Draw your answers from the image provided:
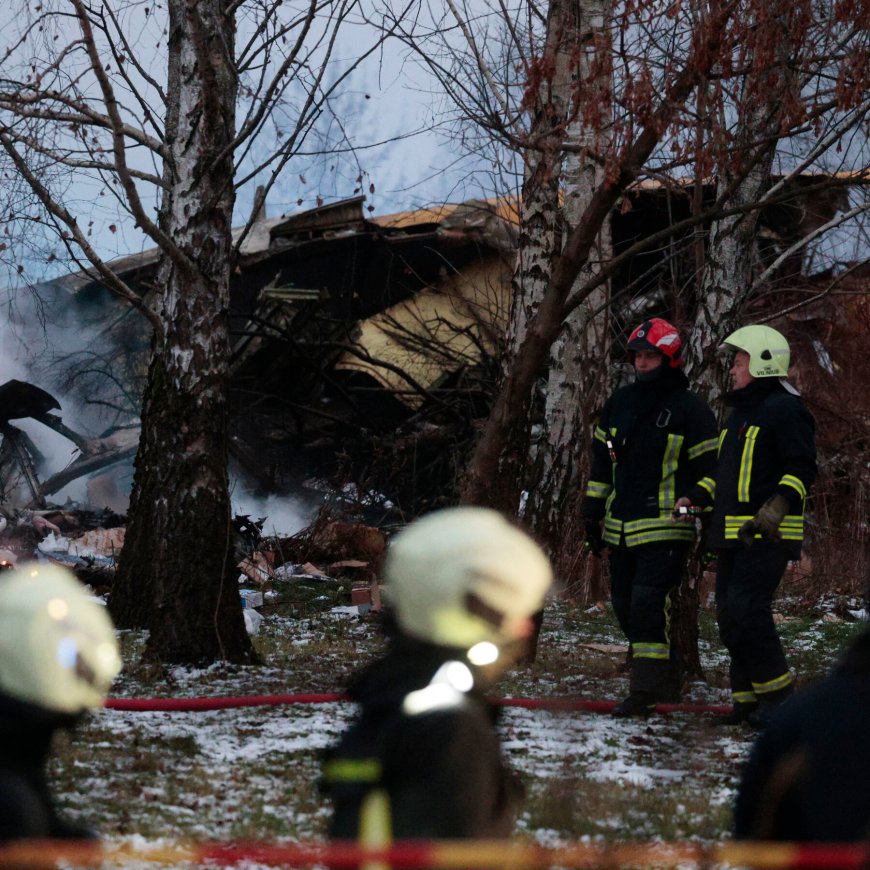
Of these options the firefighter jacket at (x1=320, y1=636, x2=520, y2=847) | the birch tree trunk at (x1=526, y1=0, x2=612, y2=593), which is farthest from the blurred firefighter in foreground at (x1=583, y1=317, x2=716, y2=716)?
the birch tree trunk at (x1=526, y1=0, x2=612, y2=593)

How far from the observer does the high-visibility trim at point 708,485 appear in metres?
5.79

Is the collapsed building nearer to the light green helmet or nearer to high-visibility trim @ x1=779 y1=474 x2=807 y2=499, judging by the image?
the light green helmet

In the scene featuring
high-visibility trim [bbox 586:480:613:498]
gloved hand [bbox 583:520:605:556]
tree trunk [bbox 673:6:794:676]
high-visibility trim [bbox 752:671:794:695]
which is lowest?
high-visibility trim [bbox 752:671:794:695]

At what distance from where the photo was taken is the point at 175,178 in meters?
6.77

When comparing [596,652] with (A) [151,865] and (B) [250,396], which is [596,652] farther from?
(B) [250,396]

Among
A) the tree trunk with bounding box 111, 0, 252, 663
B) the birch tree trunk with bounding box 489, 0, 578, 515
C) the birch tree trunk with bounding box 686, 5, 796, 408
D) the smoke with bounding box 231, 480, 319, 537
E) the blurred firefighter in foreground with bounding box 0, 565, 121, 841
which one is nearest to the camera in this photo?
the blurred firefighter in foreground with bounding box 0, 565, 121, 841

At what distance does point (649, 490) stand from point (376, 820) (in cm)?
400

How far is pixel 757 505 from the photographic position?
5676mm

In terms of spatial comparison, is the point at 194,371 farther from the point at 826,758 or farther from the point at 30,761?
the point at 826,758

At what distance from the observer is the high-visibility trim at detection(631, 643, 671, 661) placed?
5.64m

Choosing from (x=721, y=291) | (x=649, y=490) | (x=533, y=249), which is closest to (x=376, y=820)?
(x=649, y=490)

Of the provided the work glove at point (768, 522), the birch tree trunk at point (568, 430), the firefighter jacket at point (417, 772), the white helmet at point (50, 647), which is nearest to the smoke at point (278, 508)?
the birch tree trunk at point (568, 430)

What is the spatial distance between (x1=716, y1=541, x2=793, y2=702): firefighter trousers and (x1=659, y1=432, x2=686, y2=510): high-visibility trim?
1.33ft

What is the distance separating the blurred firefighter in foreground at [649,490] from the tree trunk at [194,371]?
2018mm
